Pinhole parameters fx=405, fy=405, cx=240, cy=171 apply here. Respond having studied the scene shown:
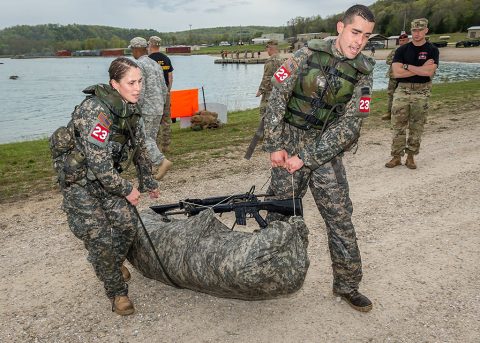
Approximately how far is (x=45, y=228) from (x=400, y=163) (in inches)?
259

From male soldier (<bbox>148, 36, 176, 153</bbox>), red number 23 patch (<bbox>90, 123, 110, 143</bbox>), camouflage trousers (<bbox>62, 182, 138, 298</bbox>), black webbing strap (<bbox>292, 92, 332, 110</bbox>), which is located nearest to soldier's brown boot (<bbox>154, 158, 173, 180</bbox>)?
male soldier (<bbox>148, 36, 176, 153</bbox>)

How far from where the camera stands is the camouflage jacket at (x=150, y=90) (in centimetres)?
764

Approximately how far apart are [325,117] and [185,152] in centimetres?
638

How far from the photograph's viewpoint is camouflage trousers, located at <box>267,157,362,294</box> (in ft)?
12.3

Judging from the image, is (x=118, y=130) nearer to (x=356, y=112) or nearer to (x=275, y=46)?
(x=356, y=112)

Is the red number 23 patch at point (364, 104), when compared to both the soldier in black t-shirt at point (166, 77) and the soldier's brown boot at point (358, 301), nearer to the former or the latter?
the soldier's brown boot at point (358, 301)

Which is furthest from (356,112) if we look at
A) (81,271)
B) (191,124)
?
(191,124)

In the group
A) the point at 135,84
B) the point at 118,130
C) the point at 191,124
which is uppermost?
the point at 135,84

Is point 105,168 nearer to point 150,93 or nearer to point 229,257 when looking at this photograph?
point 229,257

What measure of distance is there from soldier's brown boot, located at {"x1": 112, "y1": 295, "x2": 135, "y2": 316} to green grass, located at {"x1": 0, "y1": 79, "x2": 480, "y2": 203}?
3889 millimetres

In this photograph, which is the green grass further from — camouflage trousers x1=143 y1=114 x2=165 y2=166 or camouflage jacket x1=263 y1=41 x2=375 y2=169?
camouflage jacket x1=263 y1=41 x2=375 y2=169

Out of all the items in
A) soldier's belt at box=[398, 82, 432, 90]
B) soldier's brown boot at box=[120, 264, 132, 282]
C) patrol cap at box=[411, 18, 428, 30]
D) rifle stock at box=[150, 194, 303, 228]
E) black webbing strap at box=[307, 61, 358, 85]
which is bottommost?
soldier's brown boot at box=[120, 264, 132, 282]

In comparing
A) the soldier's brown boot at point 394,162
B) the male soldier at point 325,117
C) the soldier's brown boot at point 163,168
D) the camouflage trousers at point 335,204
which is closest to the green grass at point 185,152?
the soldier's brown boot at point 163,168

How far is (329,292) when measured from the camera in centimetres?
424
